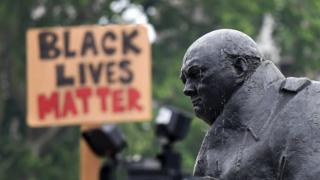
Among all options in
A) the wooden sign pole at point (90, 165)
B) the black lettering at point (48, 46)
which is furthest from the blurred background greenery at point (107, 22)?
the wooden sign pole at point (90, 165)

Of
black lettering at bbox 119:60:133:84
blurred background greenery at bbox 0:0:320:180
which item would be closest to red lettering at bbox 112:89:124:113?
black lettering at bbox 119:60:133:84

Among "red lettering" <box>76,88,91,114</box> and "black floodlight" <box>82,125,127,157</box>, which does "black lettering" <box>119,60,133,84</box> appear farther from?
"black floodlight" <box>82,125,127,157</box>

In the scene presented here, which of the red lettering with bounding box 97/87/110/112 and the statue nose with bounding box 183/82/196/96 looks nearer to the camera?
the statue nose with bounding box 183/82/196/96

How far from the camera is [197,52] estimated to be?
3.94 meters

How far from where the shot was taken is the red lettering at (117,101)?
1414 cm

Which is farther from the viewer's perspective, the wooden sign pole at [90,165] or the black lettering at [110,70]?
the black lettering at [110,70]

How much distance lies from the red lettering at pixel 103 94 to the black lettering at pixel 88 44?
21.9 inches

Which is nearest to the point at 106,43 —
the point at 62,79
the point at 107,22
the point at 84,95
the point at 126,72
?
the point at 126,72

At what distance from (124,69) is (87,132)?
2269 mm

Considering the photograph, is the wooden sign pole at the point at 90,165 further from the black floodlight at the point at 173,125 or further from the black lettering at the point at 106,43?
the black lettering at the point at 106,43

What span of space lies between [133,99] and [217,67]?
415 inches

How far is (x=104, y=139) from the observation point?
1275 centimetres

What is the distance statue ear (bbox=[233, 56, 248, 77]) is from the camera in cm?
390

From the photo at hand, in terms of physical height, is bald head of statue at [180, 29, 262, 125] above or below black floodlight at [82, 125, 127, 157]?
above
